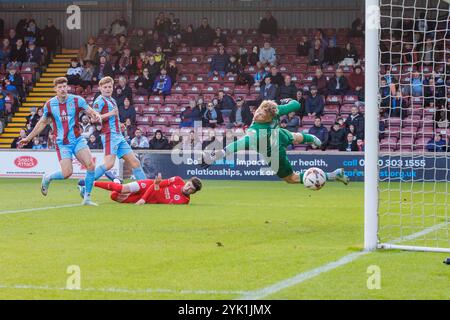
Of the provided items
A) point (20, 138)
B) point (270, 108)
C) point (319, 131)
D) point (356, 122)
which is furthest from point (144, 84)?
point (270, 108)

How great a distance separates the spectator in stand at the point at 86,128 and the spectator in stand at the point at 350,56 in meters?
8.68

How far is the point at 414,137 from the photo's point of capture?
2461cm

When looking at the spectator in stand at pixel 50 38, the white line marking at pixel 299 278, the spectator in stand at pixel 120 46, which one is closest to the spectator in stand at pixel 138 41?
the spectator in stand at pixel 120 46

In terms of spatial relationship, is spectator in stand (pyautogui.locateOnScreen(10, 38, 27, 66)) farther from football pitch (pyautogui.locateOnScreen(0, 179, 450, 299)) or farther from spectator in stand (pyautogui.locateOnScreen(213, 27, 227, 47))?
football pitch (pyautogui.locateOnScreen(0, 179, 450, 299))

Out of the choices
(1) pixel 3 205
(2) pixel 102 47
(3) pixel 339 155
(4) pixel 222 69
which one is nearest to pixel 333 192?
(3) pixel 339 155

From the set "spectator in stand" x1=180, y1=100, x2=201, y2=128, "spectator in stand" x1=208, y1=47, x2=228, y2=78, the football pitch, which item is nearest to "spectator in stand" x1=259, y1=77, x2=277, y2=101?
"spectator in stand" x1=180, y1=100, x2=201, y2=128

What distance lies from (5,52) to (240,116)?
11010 millimetres

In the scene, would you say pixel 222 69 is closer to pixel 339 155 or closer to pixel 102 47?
pixel 102 47

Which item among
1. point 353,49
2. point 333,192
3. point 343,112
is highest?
point 353,49

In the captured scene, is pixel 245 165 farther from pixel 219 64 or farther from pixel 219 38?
pixel 219 38

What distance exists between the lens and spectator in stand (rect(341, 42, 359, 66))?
28788mm

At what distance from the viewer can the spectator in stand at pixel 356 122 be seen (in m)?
24.6
